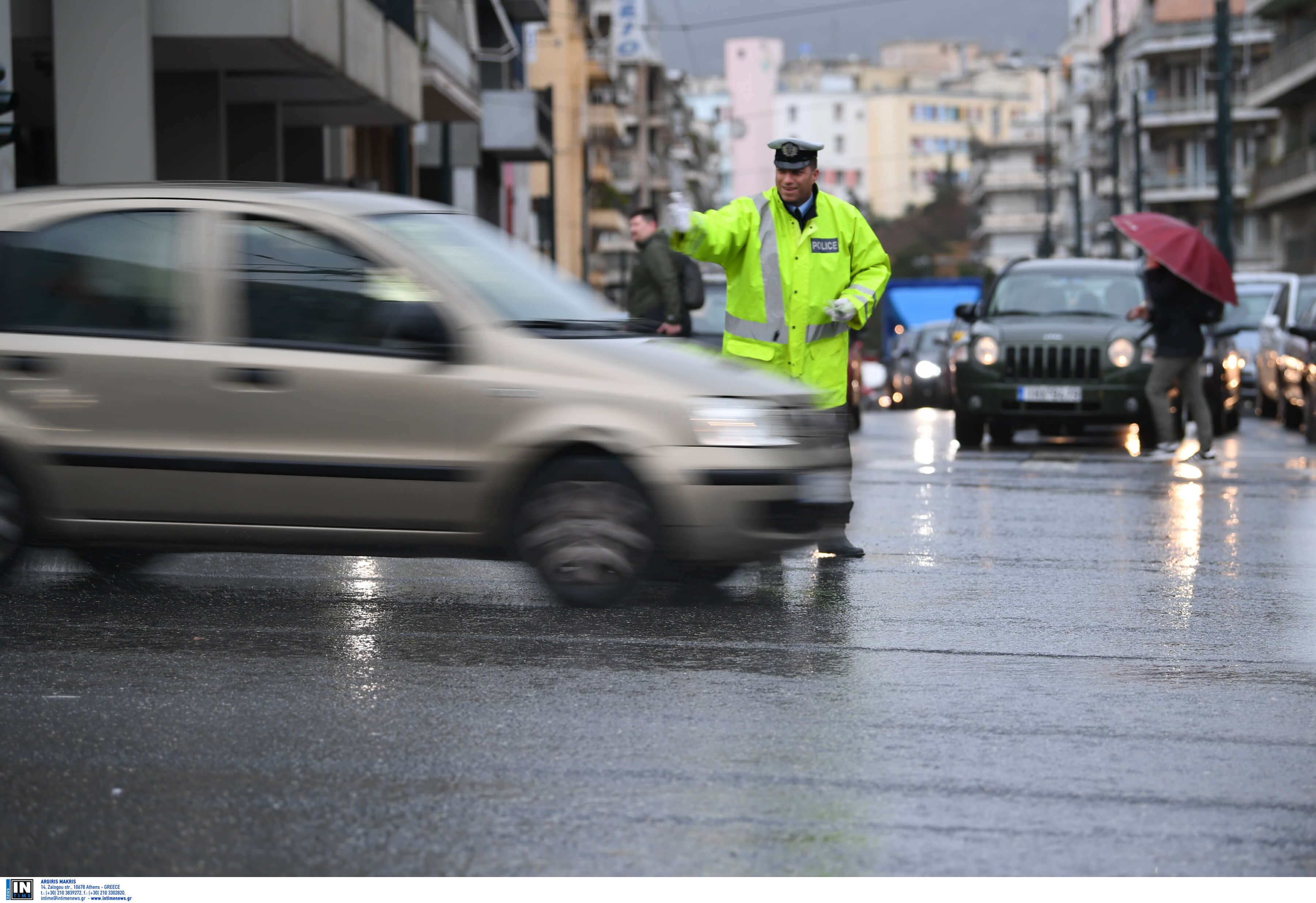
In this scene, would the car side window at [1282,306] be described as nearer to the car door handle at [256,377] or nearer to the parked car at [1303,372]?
the parked car at [1303,372]

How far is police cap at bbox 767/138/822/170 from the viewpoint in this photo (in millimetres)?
8609

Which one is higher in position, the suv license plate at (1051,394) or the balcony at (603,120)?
the balcony at (603,120)

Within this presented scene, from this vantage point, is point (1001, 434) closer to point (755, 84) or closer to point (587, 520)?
point (587, 520)

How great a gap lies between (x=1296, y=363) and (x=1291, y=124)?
172 ft

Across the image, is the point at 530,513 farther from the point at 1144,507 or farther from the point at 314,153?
the point at 314,153

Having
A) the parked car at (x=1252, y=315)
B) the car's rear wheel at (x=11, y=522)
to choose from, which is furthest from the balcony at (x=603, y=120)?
the car's rear wheel at (x=11, y=522)

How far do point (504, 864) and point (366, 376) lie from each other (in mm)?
3411

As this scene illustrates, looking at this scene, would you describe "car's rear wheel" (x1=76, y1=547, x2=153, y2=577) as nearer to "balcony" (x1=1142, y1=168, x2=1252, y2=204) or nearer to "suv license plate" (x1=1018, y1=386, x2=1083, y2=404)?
"suv license plate" (x1=1018, y1=386, x2=1083, y2=404)

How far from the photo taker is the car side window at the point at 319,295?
7266 mm

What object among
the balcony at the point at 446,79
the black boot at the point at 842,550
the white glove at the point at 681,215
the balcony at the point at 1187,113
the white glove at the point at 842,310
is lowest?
the black boot at the point at 842,550

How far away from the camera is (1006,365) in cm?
1719

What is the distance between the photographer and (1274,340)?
76.3ft

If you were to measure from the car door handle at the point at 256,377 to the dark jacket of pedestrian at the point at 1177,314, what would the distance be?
31.3ft

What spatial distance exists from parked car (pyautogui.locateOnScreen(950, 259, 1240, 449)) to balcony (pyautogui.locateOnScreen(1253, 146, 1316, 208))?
157ft
